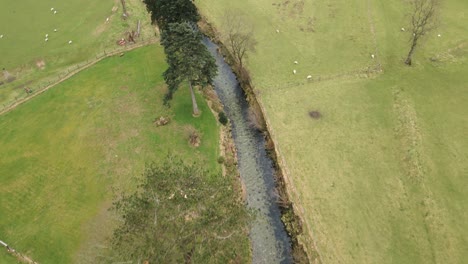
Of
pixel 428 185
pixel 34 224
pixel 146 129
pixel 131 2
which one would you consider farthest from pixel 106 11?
pixel 428 185

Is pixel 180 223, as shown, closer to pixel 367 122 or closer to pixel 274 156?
pixel 274 156

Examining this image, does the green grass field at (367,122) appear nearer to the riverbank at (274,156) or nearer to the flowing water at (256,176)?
the riverbank at (274,156)

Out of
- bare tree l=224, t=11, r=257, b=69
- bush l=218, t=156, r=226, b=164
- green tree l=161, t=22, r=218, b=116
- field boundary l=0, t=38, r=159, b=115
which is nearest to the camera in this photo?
green tree l=161, t=22, r=218, b=116

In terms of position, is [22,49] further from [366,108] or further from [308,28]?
[366,108]

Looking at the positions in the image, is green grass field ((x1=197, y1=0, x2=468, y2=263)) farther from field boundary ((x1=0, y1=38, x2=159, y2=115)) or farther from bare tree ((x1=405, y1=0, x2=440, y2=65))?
field boundary ((x1=0, y1=38, x2=159, y2=115))

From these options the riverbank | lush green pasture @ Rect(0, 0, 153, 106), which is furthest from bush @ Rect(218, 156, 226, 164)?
lush green pasture @ Rect(0, 0, 153, 106)

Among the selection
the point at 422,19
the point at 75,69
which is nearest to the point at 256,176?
the point at 75,69
